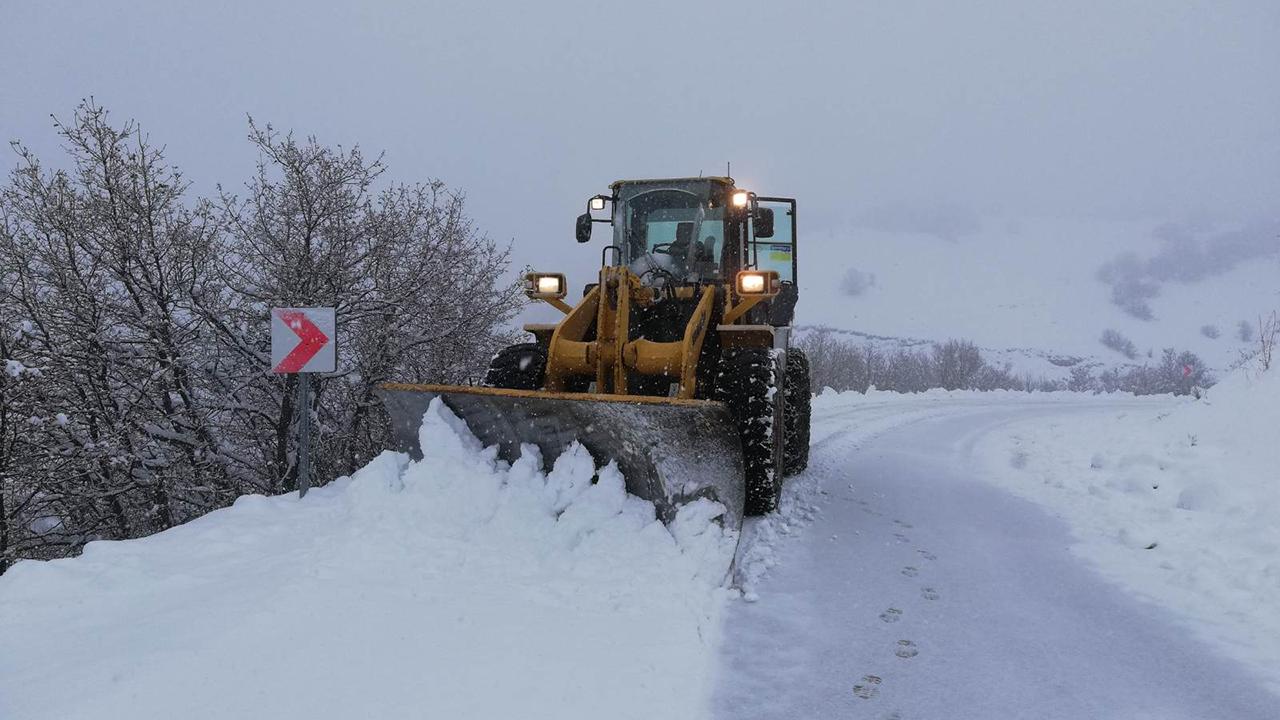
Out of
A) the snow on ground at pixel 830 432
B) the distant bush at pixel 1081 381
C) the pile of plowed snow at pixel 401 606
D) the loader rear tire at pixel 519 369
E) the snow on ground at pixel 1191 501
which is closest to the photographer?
the pile of plowed snow at pixel 401 606

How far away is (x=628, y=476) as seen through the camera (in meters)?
4.33

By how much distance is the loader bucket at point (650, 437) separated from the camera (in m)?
4.09

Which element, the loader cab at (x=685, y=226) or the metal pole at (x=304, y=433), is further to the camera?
the loader cab at (x=685, y=226)

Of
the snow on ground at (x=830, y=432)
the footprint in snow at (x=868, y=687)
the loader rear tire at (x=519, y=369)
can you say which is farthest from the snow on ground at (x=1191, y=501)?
the loader rear tire at (x=519, y=369)

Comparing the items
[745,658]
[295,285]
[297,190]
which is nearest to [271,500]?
[745,658]

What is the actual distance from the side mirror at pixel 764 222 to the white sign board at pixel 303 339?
347cm

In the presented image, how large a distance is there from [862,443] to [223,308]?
8.93 metres

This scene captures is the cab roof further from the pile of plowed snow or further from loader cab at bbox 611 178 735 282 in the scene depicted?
the pile of plowed snow

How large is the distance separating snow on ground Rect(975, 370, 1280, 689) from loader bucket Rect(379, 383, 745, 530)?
243 cm

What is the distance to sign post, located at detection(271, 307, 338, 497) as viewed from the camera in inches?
194

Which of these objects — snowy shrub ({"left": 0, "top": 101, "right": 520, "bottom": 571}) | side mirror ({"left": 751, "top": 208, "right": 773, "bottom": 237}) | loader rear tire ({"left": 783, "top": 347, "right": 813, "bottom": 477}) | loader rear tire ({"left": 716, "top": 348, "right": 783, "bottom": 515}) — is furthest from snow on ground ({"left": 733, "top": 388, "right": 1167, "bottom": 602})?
snowy shrub ({"left": 0, "top": 101, "right": 520, "bottom": 571})

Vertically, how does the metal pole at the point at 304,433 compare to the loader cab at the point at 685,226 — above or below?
below

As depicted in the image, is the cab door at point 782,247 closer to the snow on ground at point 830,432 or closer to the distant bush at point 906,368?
the snow on ground at point 830,432

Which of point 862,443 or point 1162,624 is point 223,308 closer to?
point 862,443
